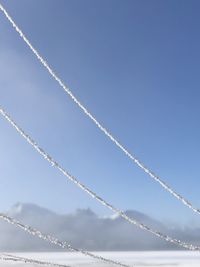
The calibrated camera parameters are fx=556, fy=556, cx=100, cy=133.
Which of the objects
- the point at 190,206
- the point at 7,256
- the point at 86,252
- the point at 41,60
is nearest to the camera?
the point at 41,60

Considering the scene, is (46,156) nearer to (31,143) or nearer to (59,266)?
(31,143)

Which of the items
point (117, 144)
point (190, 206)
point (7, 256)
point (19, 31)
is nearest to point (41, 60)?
point (19, 31)

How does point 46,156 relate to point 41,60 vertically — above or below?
below

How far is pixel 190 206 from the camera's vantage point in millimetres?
27516

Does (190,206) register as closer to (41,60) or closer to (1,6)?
(41,60)

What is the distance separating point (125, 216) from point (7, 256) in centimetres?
863

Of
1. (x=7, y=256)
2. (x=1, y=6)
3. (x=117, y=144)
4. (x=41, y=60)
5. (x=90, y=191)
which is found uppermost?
(x=1, y=6)

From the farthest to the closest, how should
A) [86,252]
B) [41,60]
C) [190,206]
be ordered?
1. [86,252]
2. [190,206]
3. [41,60]

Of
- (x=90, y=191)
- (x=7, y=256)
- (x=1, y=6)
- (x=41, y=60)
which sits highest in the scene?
(x=1, y=6)

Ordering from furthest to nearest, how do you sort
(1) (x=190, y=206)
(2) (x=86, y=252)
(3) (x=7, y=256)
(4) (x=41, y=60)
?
(3) (x=7, y=256) < (2) (x=86, y=252) < (1) (x=190, y=206) < (4) (x=41, y=60)

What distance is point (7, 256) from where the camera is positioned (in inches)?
1303

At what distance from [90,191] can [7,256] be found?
920cm

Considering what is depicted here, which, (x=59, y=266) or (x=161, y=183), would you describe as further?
(x=59, y=266)

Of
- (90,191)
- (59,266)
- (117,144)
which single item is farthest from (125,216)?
(59,266)
